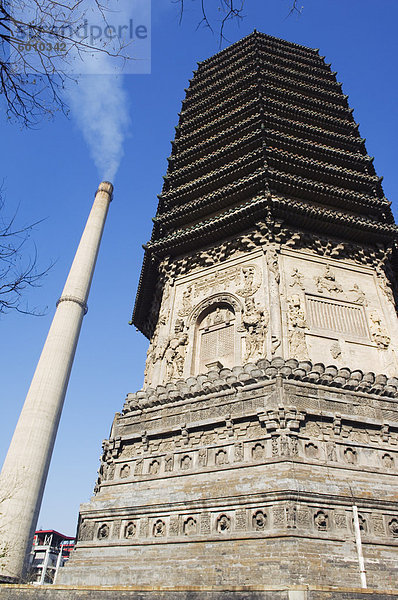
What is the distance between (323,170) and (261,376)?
32.4ft

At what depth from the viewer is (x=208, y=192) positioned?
18375 millimetres

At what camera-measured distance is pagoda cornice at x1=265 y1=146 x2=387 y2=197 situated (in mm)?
17094

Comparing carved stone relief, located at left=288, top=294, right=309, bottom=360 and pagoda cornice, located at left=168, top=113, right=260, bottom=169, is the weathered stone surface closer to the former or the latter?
carved stone relief, located at left=288, top=294, right=309, bottom=360

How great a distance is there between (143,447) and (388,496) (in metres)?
5.92

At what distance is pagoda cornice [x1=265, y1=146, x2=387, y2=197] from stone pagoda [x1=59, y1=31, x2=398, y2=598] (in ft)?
0.19

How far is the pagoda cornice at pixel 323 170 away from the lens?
17094 millimetres

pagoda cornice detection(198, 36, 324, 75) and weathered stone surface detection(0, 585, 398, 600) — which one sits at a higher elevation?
pagoda cornice detection(198, 36, 324, 75)

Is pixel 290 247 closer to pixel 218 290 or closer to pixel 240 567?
pixel 218 290

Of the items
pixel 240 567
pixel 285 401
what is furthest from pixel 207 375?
pixel 240 567

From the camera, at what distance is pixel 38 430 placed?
20.8m

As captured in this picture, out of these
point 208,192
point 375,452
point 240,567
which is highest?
point 208,192

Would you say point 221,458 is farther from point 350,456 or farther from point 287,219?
point 287,219

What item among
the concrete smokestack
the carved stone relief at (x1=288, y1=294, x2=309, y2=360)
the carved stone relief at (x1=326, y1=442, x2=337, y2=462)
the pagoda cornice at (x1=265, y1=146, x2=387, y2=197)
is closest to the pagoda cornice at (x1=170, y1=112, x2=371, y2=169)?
the pagoda cornice at (x1=265, y1=146, x2=387, y2=197)

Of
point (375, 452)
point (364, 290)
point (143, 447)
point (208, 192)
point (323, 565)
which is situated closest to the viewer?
point (323, 565)
